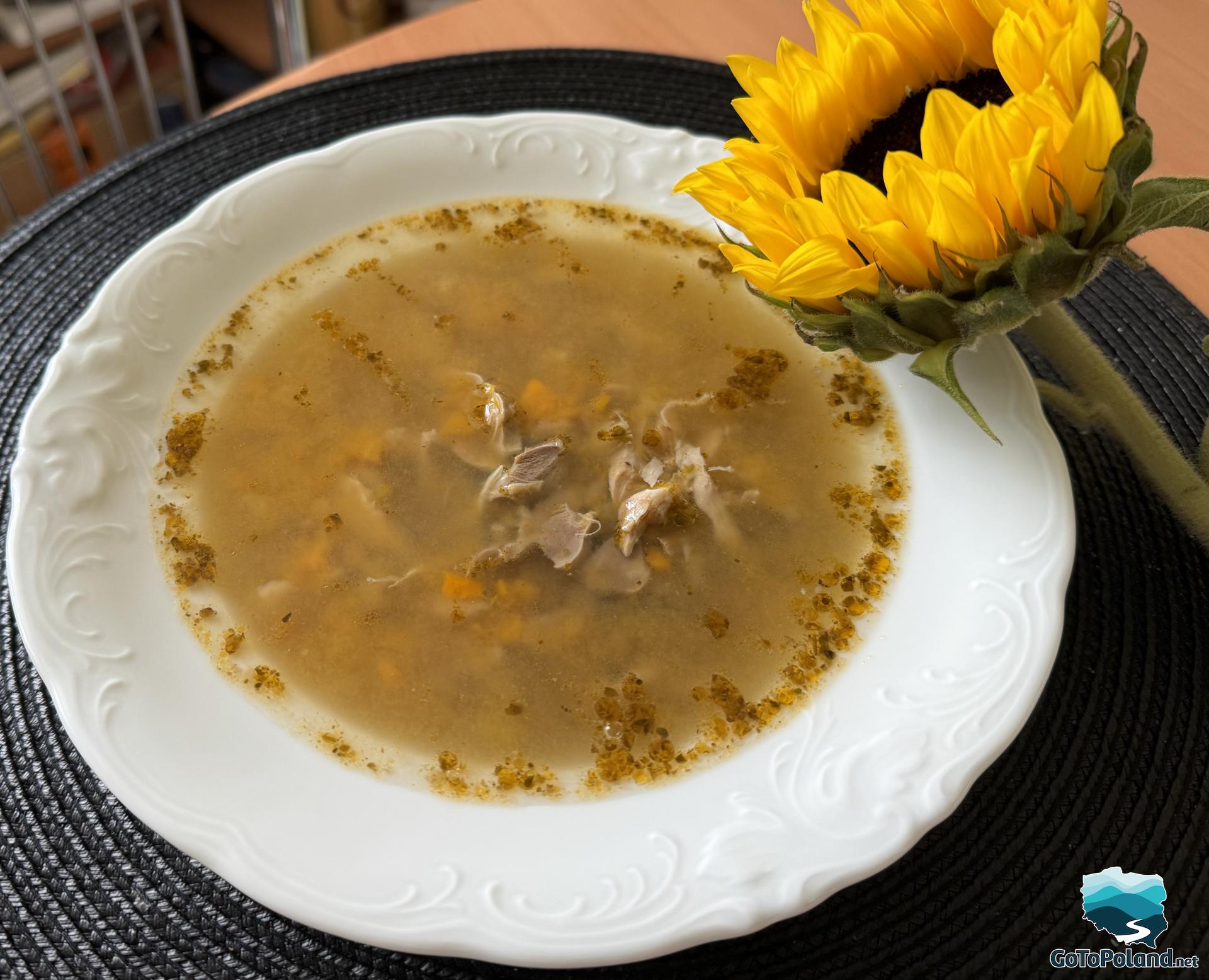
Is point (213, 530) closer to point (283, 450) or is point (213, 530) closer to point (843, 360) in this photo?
point (283, 450)

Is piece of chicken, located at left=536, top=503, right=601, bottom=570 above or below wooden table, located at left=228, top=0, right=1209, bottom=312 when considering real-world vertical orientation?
below

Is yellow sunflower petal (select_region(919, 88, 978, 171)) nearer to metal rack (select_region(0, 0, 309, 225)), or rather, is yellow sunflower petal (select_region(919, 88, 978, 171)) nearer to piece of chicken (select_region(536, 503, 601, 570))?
piece of chicken (select_region(536, 503, 601, 570))

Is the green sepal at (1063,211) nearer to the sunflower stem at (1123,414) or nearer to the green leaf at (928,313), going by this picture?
the green leaf at (928,313)

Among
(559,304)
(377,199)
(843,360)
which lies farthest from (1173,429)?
(377,199)

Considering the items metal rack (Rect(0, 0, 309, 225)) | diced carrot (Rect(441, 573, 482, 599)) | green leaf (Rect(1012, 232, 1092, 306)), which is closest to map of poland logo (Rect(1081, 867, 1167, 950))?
green leaf (Rect(1012, 232, 1092, 306))

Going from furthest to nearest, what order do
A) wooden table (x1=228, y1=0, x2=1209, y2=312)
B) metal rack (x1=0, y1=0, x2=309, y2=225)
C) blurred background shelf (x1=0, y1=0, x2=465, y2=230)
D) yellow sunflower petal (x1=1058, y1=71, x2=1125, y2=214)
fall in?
blurred background shelf (x1=0, y1=0, x2=465, y2=230)
metal rack (x1=0, y1=0, x2=309, y2=225)
wooden table (x1=228, y1=0, x2=1209, y2=312)
yellow sunflower petal (x1=1058, y1=71, x2=1125, y2=214)

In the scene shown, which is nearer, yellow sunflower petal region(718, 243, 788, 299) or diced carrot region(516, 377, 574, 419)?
yellow sunflower petal region(718, 243, 788, 299)

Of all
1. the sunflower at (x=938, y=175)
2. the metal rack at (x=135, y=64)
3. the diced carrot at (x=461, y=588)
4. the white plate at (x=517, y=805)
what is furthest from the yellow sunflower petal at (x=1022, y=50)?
the metal rack at (x=135, y=64)
